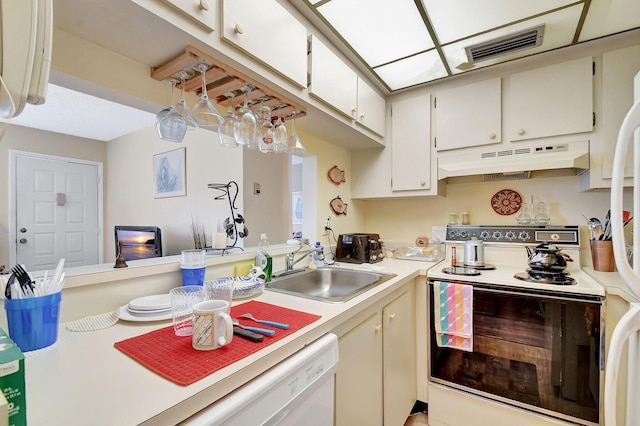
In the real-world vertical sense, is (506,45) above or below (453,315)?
above

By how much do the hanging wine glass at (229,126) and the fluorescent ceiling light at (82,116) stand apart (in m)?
1.76

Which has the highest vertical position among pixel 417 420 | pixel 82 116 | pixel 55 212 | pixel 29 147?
pixel 82 116

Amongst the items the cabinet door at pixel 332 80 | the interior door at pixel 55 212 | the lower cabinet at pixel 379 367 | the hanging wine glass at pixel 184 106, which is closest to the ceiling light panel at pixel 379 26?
the cabinet door at pixel 332 80

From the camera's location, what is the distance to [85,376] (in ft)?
2.02

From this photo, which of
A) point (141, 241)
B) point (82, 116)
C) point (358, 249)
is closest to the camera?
point (358, 249)

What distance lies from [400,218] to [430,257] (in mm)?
493

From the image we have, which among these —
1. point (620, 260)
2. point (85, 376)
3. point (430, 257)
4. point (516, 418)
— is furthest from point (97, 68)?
point (516, 418)

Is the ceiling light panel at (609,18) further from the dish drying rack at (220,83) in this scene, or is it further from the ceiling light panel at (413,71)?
the dish drying rack at (220,83)

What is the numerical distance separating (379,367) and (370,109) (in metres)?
1.63

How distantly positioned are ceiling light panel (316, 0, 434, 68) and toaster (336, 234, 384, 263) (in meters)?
1.21

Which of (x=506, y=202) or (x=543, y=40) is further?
(x=506, y=202)

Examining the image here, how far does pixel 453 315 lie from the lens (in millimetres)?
1641

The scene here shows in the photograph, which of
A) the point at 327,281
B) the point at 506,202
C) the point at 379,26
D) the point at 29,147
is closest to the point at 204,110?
the point at 379,26

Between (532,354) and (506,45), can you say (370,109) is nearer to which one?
(506,45)
